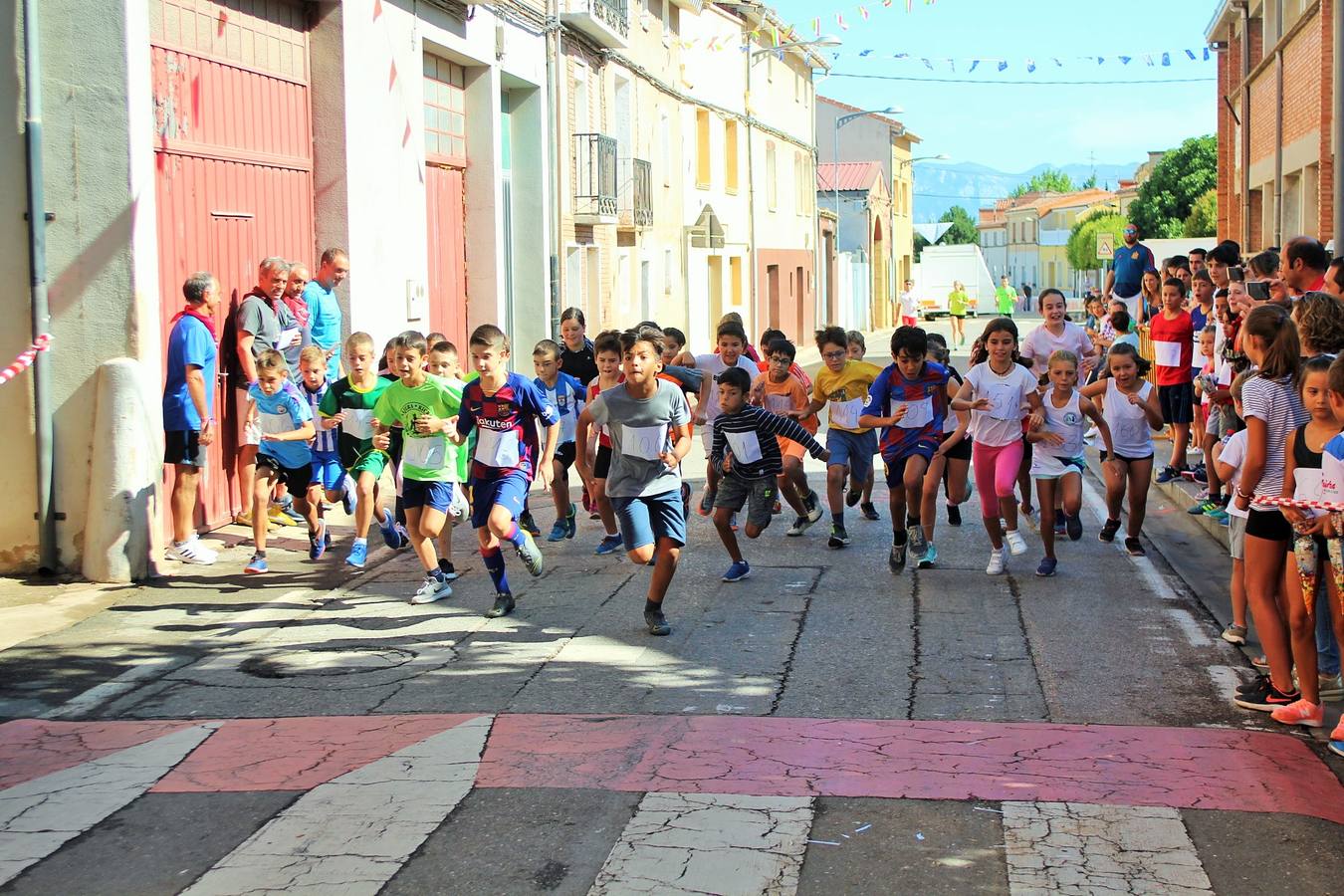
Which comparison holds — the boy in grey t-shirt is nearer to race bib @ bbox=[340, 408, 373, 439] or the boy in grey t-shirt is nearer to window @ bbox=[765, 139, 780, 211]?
race bib @ bbox=[340, 408, 373, 439]

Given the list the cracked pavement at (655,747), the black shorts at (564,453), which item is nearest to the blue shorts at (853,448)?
the cracked pavement at (655,747)

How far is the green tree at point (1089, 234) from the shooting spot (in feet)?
331

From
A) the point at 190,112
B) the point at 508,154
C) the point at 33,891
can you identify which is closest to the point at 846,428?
the point at 190,112

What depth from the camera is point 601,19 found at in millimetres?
23047

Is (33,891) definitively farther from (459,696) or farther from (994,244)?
(994,244)

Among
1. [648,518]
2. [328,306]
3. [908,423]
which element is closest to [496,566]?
[648,518]

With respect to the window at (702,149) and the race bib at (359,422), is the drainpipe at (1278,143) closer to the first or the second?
the window at (702,149)

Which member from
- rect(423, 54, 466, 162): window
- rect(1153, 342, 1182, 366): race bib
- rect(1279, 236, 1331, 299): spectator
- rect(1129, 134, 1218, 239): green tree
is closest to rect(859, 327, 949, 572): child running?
rect(1279, 236, 1331, 299): spectator

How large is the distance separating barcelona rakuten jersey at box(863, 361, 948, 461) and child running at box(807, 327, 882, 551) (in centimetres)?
76

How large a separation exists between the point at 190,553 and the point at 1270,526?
6.72 metres

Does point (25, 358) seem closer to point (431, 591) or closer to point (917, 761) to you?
point (431, 591)

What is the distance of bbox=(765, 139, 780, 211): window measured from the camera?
137ft

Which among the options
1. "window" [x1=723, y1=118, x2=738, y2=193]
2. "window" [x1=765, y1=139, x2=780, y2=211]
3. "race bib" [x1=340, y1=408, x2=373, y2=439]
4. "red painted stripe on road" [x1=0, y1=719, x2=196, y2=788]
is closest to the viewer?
"red painted stripe on road" [x1=0, y1=719, x2=196, y2=788]

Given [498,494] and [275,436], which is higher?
[275,436]
